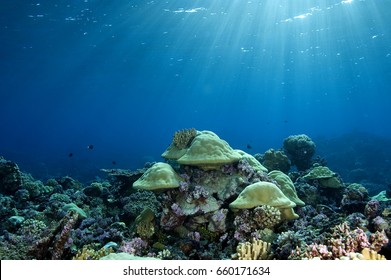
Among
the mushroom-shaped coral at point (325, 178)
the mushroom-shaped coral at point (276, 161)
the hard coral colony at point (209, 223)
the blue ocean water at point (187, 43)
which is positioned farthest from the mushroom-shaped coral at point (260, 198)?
the blue ocean water at point (187, 43)

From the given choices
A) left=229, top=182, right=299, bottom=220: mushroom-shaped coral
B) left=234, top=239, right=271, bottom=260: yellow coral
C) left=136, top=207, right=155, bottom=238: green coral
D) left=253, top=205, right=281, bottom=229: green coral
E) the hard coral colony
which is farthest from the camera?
left=136, top=207, right=155, bottom=238: green coral

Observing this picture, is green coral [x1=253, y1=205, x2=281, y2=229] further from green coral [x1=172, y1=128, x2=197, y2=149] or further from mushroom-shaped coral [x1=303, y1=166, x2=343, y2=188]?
mushroom-shaped coral [x1=303, y1=166, x2=343, y2=188]

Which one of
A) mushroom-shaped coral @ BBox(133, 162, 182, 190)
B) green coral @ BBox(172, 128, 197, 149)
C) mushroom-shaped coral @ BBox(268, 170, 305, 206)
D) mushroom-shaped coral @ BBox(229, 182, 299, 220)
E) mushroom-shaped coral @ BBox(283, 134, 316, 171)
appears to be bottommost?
mushroom-shaped coral @ BBox(283, 134, 316, 171)

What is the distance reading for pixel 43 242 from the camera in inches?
244

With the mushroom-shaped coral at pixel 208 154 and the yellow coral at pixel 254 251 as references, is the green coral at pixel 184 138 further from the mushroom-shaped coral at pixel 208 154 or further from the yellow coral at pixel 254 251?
the yellow coral at pixel 254 251

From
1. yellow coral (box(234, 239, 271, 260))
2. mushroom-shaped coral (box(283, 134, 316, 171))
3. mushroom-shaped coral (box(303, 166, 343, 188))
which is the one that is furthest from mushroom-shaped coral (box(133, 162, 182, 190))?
mushroom-shaped coral (box(283, 134, 316, 171))

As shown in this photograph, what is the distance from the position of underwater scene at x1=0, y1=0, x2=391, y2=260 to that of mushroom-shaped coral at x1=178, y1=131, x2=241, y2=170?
0.04 meters

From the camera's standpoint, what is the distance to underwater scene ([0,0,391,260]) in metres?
6.86

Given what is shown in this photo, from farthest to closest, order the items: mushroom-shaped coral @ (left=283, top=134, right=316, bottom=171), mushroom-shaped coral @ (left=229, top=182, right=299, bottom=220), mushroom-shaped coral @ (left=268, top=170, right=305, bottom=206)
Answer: mushroom-shaped coral @ (left=283, top=134, right=316, bottom=171), mushroom-shaped coral @ (left=268, top=170, right=305, bottom=206), mushroom-shaped coral @ (left=229, top=182, right=299, bottom=220)

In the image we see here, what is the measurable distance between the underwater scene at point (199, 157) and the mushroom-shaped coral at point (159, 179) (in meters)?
0.04

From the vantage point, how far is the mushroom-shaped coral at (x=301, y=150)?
1775 centimetres

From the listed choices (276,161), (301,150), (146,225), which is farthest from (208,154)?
(301,150)

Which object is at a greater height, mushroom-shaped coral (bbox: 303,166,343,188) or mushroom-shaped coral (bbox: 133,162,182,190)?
mushroom-shaped coral (bbox: 133,162,182,190)
